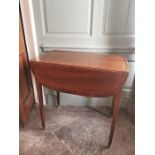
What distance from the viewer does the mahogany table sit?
1.10 m

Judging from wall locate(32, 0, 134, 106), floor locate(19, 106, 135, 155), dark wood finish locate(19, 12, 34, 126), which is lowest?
floor locate(19, 106, 135, 155)

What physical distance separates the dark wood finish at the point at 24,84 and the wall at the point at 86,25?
0.20 m

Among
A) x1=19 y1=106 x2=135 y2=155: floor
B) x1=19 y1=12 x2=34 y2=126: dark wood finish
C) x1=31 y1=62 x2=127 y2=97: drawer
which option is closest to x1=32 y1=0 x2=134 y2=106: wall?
x1=19 y1=12 x2=34 y2=126: dark wood finish

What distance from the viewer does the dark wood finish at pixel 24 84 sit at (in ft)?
4.87

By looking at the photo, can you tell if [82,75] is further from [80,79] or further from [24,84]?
[24,84]

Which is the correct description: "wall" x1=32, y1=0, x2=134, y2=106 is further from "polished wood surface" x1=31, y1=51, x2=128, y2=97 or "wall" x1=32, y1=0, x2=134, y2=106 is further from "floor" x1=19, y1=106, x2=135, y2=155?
"floor" x1=19, y1=106, x2=135, y2=155

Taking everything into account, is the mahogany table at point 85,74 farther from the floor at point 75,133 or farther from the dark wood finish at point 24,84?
the floor at point 75,133

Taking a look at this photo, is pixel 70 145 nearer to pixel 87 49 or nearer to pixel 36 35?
pixel 87 49

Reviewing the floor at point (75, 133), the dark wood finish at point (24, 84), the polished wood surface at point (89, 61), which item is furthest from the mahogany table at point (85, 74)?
the floor at point (75, 133)

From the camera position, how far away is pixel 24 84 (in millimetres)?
1609

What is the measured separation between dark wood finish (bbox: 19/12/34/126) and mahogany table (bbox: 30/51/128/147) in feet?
0.94
